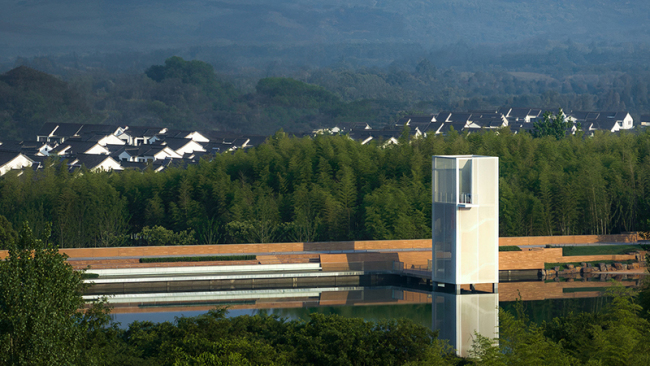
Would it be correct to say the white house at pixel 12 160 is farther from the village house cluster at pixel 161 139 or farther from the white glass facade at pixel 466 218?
the white glass facade at pixel 466 218

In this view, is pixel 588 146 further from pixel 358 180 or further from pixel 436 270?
pixel 436 270

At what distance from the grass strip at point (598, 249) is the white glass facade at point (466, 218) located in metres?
4.59

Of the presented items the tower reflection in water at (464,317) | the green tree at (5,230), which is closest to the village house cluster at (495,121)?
the green tree at (5,230)

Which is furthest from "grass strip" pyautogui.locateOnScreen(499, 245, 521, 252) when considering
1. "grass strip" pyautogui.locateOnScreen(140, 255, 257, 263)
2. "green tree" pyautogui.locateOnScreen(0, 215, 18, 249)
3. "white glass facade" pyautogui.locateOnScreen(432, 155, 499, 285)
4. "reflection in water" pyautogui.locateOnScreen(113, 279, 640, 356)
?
"green tree" pyautogui.locateOnScreen(0, 215, 18, 249)

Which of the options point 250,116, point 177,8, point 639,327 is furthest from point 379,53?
point 639,327

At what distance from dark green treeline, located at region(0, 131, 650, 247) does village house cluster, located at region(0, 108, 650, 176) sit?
12468 mm

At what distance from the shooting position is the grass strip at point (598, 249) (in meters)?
25.4

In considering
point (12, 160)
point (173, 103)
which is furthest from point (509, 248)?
point (173, 103)

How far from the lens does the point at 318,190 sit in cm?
2661

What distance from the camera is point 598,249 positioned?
25562mm

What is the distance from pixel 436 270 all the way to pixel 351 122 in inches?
2257

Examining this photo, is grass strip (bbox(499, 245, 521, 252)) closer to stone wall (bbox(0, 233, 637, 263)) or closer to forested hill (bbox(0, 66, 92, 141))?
stone wall (bbox(0, 233, 637, 263))

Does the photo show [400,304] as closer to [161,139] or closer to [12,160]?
[12,160]

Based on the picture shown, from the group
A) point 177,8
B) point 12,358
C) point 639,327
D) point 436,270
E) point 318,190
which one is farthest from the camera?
point 177,8
